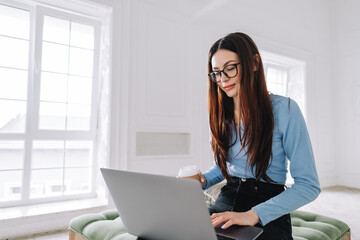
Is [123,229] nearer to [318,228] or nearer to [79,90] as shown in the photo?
[318,228]

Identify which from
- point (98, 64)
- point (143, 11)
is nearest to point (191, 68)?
point (143, 11)

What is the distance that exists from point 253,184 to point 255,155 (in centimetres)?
12

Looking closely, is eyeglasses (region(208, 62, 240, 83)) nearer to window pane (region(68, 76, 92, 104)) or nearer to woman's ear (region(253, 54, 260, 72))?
woman's ear (region(253, 54, 260, 72))

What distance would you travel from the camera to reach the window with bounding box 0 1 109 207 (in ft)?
8.14

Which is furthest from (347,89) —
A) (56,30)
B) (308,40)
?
(56,30)

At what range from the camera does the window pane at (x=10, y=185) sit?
2453mm

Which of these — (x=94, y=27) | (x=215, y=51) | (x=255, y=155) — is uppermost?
(x=94, y=27)

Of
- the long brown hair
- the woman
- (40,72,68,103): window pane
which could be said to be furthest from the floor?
the long brown hair

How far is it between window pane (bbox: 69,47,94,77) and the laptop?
2.25 metres

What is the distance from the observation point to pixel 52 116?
2648mm

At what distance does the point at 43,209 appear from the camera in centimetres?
239

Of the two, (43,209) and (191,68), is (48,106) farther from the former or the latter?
(191,68)

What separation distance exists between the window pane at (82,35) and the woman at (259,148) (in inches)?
86.1

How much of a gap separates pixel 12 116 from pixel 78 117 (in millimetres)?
595
